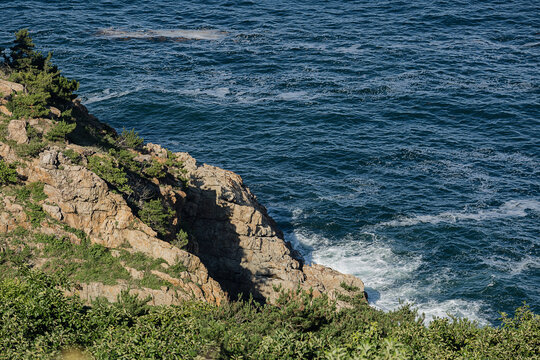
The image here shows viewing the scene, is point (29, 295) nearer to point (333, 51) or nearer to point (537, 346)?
point (537, 346)

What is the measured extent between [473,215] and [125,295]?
55.1 meters

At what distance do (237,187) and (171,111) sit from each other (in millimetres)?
41586

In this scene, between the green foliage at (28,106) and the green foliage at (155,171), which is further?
the green foliage at (155,171)

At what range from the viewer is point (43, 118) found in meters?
51.0

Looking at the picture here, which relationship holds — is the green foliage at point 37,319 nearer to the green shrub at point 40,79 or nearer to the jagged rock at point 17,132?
the jagged rock at point 17,132

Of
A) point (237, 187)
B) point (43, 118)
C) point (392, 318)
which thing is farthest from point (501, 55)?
point (43, 118)

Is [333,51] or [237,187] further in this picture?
[333,51]

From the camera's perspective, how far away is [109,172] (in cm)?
4672

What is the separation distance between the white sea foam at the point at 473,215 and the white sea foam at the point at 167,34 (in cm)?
7889

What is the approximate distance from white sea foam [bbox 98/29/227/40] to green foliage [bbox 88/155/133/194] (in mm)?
95159

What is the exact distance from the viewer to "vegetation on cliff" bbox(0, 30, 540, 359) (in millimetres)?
31875

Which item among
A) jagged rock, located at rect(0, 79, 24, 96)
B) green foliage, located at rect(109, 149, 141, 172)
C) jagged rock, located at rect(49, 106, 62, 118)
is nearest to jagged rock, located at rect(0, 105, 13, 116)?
jagged rock, located at rect(0, 79, 24, 96)

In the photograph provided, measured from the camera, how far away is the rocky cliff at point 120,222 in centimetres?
4252

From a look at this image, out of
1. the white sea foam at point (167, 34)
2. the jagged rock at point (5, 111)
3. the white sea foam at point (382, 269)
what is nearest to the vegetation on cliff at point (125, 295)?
the jagged rock at point (5, 111)
